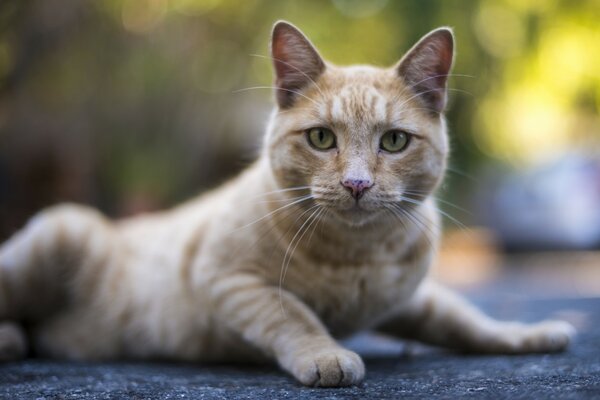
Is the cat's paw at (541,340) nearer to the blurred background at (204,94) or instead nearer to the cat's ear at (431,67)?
the cat's ear at (431,67)

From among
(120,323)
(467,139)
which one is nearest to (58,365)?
(120,323)

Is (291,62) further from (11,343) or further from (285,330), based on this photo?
(11,343)

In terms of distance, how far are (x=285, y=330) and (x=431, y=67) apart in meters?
1.14

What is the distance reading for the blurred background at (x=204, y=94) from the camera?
25.0 ft

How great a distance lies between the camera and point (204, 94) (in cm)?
876

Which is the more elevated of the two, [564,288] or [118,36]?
[118,36]

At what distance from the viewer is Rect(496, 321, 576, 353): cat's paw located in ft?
9.41

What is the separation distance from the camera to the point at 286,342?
95.3 inches

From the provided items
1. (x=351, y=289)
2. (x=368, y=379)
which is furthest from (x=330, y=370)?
(x=351, y=289)

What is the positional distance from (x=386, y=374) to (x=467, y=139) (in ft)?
27.0

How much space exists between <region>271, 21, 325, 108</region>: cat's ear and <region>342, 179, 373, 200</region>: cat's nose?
556mm

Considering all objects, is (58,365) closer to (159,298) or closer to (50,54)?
(159,298)

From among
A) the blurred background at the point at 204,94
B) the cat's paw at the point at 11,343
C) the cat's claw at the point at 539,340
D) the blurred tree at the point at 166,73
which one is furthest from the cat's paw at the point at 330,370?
the blurred tree at the point at 166,73

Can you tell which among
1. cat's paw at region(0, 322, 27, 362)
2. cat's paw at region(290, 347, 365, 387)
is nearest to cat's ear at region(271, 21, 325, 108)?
cat's paw at region(290, 347, 365, 387)
